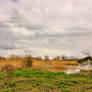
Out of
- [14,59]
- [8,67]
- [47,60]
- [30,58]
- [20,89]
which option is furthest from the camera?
[47,60]

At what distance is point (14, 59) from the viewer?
24.8m

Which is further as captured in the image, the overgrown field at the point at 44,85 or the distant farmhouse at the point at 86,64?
the distant farmhouse at the point at 86,64

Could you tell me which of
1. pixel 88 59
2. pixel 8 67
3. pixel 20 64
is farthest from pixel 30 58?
pixel 88 59

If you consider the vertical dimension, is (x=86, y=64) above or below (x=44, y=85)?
above

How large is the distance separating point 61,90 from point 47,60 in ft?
80.1

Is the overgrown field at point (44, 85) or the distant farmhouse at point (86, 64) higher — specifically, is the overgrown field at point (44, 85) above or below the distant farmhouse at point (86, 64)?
below

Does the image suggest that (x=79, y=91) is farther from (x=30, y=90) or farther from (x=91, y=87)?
(x=30, y=90)

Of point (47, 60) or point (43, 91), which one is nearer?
point (43, 91)

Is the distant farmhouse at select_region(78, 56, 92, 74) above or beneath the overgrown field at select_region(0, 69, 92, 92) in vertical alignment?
above

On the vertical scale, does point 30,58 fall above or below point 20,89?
above

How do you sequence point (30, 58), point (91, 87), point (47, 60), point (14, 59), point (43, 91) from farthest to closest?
1. point (47, 60)
2. point (14, 59)
3. point (30, 58)
4. point (91, 87)
5. point (43, 91)

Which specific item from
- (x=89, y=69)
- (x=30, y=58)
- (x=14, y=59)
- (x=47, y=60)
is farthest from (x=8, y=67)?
(x=47, y=60)

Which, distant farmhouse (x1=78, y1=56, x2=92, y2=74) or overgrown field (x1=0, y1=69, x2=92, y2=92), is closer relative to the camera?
overgrown field (x1=0, y1=69, x2=92, y2=92)

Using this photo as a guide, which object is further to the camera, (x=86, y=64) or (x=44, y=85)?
(x=86, y=64)
